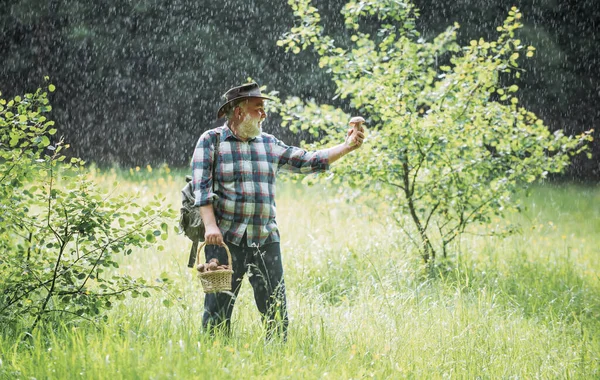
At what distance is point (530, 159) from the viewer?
5949 millimetres

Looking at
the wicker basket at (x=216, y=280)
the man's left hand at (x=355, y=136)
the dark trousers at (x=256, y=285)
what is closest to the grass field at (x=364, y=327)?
the dark trousers at (x=256, y=285)

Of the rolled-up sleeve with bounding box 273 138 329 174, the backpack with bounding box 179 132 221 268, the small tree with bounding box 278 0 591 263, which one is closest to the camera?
the backpack with bounding box 179 132 221 268

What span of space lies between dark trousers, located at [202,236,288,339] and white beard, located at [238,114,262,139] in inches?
24.3

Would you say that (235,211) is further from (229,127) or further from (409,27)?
(409,27)

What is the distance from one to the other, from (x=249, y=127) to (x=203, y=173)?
40 centimetres

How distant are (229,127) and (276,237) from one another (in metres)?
0.73

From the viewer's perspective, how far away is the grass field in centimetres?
309

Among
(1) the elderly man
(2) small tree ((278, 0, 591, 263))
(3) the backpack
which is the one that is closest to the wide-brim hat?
(1) the elderly man

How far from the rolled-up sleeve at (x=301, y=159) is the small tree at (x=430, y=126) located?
5.66 ft

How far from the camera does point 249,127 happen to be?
3691 mm

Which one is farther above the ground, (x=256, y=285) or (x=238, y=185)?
(x=238, y=185)

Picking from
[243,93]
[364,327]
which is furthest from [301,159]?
[364,327]

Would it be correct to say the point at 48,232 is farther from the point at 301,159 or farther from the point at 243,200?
the point at 301,159

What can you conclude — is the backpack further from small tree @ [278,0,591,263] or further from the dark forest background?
the dark forest background
